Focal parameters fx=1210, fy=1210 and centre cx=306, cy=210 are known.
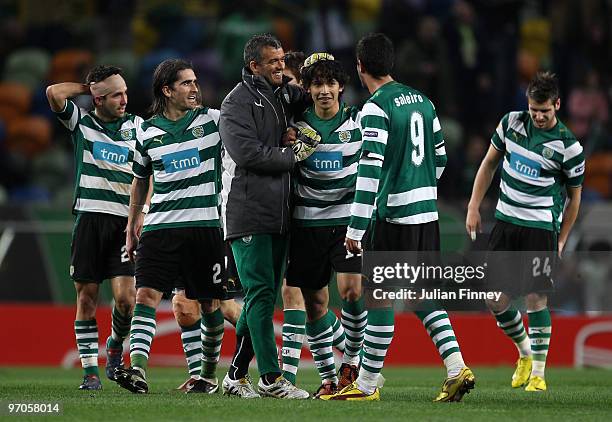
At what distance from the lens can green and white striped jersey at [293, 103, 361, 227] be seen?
7781mm

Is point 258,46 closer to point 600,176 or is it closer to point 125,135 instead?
point 125,135

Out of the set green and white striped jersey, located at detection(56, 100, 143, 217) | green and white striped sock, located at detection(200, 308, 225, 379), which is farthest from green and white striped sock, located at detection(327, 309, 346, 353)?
green and white striped jersey, located at detection(56, 100, 143, 217)

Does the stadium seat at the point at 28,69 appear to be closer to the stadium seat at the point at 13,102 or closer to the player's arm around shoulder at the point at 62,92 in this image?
the stadium seat at the point at 13,102

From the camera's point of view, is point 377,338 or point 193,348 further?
point 193,348

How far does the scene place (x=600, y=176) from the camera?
15.6 m

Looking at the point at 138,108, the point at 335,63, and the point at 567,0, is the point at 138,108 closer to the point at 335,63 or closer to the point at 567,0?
the point at 567,0

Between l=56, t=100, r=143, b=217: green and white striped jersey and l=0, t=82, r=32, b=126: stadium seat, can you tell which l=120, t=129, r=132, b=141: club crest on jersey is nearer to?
l=56, t=100, r=143, b=217: green and white striped jersey

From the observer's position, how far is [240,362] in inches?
305

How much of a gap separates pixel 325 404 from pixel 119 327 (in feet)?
7.95

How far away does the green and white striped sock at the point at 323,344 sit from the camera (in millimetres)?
7949

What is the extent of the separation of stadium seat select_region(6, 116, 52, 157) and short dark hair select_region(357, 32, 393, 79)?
909 centimetres

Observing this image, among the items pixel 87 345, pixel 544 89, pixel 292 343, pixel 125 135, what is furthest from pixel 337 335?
pixel 544 89

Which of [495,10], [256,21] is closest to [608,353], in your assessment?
[495,10]

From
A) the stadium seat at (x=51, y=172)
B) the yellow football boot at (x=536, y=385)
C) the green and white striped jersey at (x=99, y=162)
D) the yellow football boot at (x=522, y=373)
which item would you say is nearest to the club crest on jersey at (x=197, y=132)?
the green and white striped jersey at (x=99, y=162)
